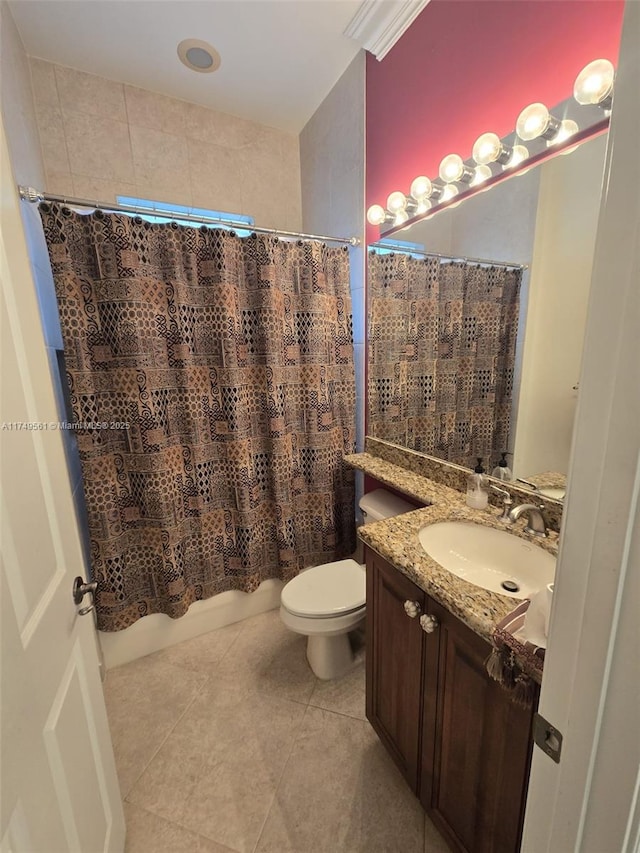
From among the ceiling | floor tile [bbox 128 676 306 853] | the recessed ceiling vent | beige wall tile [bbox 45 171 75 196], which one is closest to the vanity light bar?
the ceiling

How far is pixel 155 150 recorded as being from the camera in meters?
1.99

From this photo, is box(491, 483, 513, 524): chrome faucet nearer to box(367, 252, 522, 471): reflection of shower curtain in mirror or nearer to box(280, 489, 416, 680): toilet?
box(367, 252, 522, 471): reflection of shower curtain in mirror

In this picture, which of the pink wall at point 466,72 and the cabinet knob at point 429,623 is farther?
the pink wall at point 466,72

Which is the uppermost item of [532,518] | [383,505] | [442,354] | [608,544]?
[442,354]

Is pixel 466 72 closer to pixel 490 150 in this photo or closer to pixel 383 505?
pixel 490 150

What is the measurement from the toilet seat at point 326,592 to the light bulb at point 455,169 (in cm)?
173

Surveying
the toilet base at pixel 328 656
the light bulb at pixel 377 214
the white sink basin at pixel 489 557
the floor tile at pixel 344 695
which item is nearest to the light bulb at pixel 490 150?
the light bulb at pixel 377 214

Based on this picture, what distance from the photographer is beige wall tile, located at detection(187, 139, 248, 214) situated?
2.11m

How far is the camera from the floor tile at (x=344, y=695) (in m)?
1.49

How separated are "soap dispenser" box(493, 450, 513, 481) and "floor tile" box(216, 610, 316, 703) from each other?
1.24 meters

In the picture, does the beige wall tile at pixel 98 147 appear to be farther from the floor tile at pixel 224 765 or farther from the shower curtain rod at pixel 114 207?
the floor tile at pixel 224 765

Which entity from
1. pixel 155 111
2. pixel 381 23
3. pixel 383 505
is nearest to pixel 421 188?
pixel 381 23

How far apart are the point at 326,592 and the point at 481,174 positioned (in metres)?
1.79

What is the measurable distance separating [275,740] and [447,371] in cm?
165
